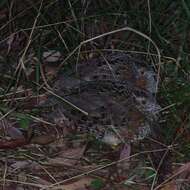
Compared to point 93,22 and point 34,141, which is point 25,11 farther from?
point 34,141

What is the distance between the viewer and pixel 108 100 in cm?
239

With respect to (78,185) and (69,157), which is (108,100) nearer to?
(69,157)

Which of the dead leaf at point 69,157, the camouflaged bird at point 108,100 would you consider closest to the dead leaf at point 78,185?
the dead leaf at point 69,157

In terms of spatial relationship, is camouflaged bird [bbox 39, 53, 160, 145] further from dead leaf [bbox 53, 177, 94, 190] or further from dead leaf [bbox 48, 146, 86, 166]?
dead leaf [bbox 53, 177, 94, 190]

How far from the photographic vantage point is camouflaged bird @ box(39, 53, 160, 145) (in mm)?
2336

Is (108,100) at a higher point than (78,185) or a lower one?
higher

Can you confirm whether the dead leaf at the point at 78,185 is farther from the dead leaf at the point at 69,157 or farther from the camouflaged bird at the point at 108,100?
the camouflaged bird at the point at 108,100

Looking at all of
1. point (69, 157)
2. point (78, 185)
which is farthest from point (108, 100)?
point (78, 185)

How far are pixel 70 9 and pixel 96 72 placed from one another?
36cm

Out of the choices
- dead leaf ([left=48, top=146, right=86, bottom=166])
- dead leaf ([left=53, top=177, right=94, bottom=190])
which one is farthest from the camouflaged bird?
dead leaf ([left=53, top=177, right=94, bottom=190])

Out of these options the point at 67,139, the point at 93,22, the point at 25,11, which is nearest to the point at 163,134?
the point at 67,139

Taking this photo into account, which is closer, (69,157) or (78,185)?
(78,185)

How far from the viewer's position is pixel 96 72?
2574 millimetres

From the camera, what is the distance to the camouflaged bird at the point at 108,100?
2336 millimetres
